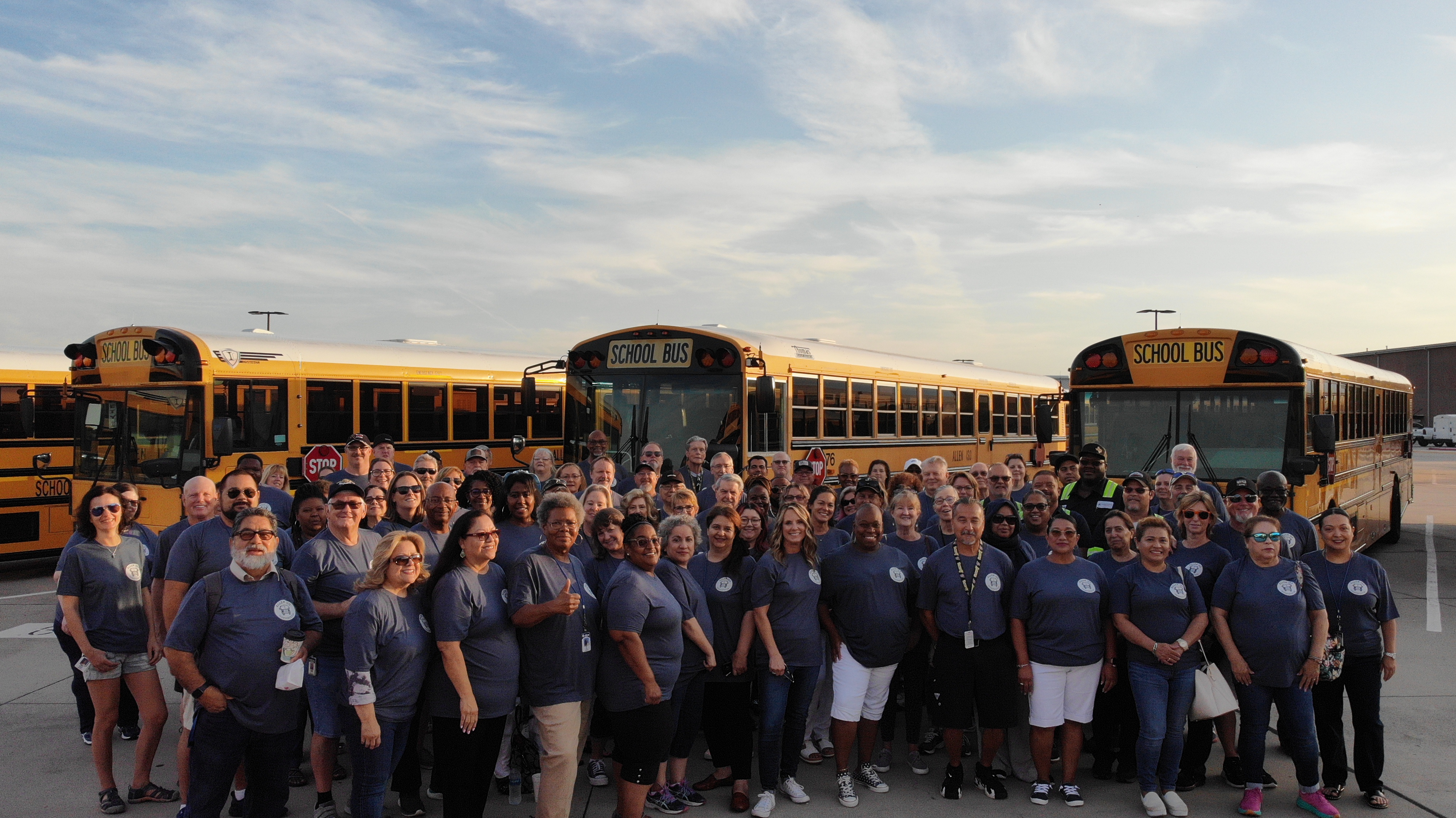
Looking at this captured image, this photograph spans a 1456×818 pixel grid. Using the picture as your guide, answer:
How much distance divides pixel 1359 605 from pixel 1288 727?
0.74 m

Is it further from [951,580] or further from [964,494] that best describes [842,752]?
[964,494]

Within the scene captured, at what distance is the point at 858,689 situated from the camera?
5453mm

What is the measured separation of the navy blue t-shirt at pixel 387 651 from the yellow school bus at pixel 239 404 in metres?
6.97

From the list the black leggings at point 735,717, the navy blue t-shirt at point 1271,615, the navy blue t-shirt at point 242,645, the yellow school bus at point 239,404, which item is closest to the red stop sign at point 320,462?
the yellow school bus at point 239,404

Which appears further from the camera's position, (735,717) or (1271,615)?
(735,717)

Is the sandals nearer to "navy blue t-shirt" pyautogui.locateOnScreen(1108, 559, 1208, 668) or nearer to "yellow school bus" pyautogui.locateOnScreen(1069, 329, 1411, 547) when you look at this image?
"navy blue t-shirt" pyautogui.locateOnScreen(1108, 559, 1208, 668)

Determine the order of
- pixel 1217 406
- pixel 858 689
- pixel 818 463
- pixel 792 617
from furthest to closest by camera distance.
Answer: pixel 1217 406
pixel 818 463
pixel 858 689
pixel 792 617

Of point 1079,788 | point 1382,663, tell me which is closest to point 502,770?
point 1079,788

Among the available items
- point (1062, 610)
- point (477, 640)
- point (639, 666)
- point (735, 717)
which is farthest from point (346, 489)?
point (1062, 610)

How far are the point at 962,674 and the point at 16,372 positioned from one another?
12.1 meters

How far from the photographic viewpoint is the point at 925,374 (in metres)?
14.6

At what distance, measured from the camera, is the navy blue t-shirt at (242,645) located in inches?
160

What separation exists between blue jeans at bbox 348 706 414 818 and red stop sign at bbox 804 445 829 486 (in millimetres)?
4825

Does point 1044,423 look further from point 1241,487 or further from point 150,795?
point 150,795
